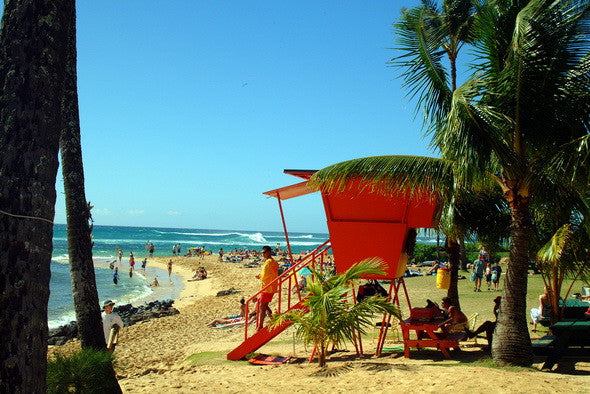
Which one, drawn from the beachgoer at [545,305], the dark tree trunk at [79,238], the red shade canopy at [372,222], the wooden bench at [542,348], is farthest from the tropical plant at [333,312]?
the beachgoer at [545,305]

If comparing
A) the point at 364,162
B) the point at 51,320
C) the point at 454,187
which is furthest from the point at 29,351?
the point at 51,320

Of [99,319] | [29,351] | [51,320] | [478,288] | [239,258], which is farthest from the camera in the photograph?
[239,258]

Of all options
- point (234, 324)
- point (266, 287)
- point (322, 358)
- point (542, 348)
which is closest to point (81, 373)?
point (322, 358)

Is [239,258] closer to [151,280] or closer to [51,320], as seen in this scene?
[151,280]

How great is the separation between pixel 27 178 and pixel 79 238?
327 cm

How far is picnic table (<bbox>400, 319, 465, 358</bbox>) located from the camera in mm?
9000

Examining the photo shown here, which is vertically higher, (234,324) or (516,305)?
(516,305)

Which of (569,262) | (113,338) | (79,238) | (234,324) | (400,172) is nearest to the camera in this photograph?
(79,238)

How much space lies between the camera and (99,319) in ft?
22.9

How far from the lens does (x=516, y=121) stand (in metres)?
8.08

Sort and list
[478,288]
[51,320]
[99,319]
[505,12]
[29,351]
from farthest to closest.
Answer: [51,320] → [478,288] → [505,12] → [99,319] → [29,351]

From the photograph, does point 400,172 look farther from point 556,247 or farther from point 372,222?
point 556,247

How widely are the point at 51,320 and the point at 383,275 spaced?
18038mm

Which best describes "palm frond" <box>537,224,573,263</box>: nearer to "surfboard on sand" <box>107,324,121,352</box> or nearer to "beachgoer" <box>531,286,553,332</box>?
"beachgoer" <box>531,286,553,332</box>
